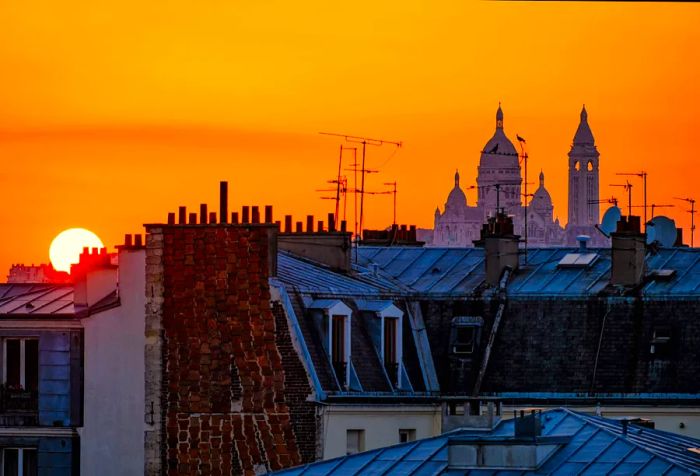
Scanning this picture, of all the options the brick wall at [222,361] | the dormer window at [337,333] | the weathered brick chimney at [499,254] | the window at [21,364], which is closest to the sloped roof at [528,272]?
the weathered brick chimney at [499,254]

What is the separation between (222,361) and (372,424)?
3.89 meters

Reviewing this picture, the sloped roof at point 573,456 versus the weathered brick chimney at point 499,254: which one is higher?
the weathered brick chimney at point 499,254

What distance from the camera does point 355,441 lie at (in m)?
73.4

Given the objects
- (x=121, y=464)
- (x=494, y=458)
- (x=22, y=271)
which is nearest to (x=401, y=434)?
(x=121, y=464)

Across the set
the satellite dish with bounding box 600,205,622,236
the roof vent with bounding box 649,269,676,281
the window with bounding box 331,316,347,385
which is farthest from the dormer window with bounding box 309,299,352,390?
the satellite dish with bounding box 600,205,622,236

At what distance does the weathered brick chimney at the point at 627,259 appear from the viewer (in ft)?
256

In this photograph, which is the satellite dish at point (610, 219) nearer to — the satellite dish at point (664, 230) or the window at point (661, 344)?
the satellite dish at point (664, 230)

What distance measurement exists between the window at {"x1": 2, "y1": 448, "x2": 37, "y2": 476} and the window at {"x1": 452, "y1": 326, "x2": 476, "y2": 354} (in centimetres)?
1061

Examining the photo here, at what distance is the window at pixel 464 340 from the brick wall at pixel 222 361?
5.90 meters

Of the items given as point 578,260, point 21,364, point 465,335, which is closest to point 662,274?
point 578,260

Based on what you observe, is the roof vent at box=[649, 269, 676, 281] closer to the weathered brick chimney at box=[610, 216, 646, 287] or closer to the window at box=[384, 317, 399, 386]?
the weathered brick chimney at box=[610, 216, 646, 287]

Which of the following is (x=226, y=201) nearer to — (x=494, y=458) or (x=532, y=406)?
(x=532, y=406)

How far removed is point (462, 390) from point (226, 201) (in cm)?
731

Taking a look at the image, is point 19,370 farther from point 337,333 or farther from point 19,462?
point 337,333
